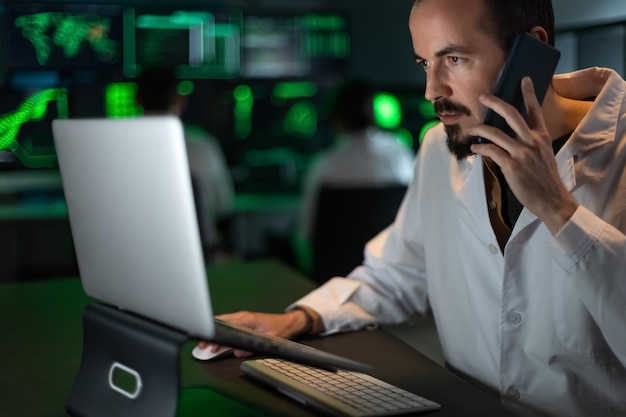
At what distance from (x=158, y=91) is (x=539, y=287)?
2.95m

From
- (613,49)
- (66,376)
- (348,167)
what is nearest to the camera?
(66,376)

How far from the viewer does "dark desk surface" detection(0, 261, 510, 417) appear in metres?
1.23

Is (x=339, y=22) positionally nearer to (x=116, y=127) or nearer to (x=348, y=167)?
(x=348, y=167)

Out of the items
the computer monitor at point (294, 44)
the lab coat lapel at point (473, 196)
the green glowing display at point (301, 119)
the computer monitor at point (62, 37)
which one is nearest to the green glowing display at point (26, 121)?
the computer monitor at point (62, 37)

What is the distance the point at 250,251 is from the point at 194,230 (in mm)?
4618

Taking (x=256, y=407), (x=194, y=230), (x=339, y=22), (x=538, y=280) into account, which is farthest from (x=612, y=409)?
(x=339, y=22)

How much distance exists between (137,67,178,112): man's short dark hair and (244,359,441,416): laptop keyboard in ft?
9.58

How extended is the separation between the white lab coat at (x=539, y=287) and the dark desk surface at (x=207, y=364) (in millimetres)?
161

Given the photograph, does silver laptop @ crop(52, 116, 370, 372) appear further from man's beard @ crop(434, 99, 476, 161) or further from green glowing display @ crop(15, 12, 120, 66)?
green glowing display @ crop(15, 12, 120, 66)

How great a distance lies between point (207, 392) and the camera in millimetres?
1297

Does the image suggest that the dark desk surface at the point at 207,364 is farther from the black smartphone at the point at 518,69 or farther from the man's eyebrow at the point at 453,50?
the man's eyebrow at the point at 453,50

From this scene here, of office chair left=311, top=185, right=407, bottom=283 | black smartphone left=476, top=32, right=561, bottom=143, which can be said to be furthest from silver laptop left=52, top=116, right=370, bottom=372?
office chair left=311, top=185, right=407, bottom=283

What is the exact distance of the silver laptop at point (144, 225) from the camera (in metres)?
0.97

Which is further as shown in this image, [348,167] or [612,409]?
[348,167]
